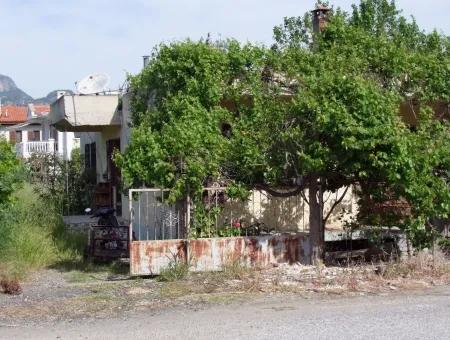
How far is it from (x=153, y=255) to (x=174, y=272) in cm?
44

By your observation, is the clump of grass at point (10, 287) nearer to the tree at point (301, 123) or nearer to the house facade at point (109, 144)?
the tree at point (301, 123)

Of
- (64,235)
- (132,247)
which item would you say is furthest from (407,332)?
(64,235)

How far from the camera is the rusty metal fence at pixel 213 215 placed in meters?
11.2

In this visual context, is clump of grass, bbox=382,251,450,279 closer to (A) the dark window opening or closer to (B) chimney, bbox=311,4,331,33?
(A) the dark window opening

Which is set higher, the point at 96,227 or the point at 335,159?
the point at 335,159

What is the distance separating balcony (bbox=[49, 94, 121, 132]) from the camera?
56.2 ft

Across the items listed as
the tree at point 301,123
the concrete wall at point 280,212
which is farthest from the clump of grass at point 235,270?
the concrete wall at point 280,212

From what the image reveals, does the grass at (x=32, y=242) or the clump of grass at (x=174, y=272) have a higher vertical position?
the grass at (x=32, y=242)

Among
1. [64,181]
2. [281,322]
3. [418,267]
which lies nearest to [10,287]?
[281,322]

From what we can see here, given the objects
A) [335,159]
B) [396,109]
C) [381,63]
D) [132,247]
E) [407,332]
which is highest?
[381,63]

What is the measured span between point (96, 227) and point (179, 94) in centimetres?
293

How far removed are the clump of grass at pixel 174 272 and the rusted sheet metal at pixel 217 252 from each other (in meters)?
0.09

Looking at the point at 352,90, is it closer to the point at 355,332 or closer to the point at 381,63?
the point at 381,63

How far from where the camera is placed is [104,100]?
57.1 ft
